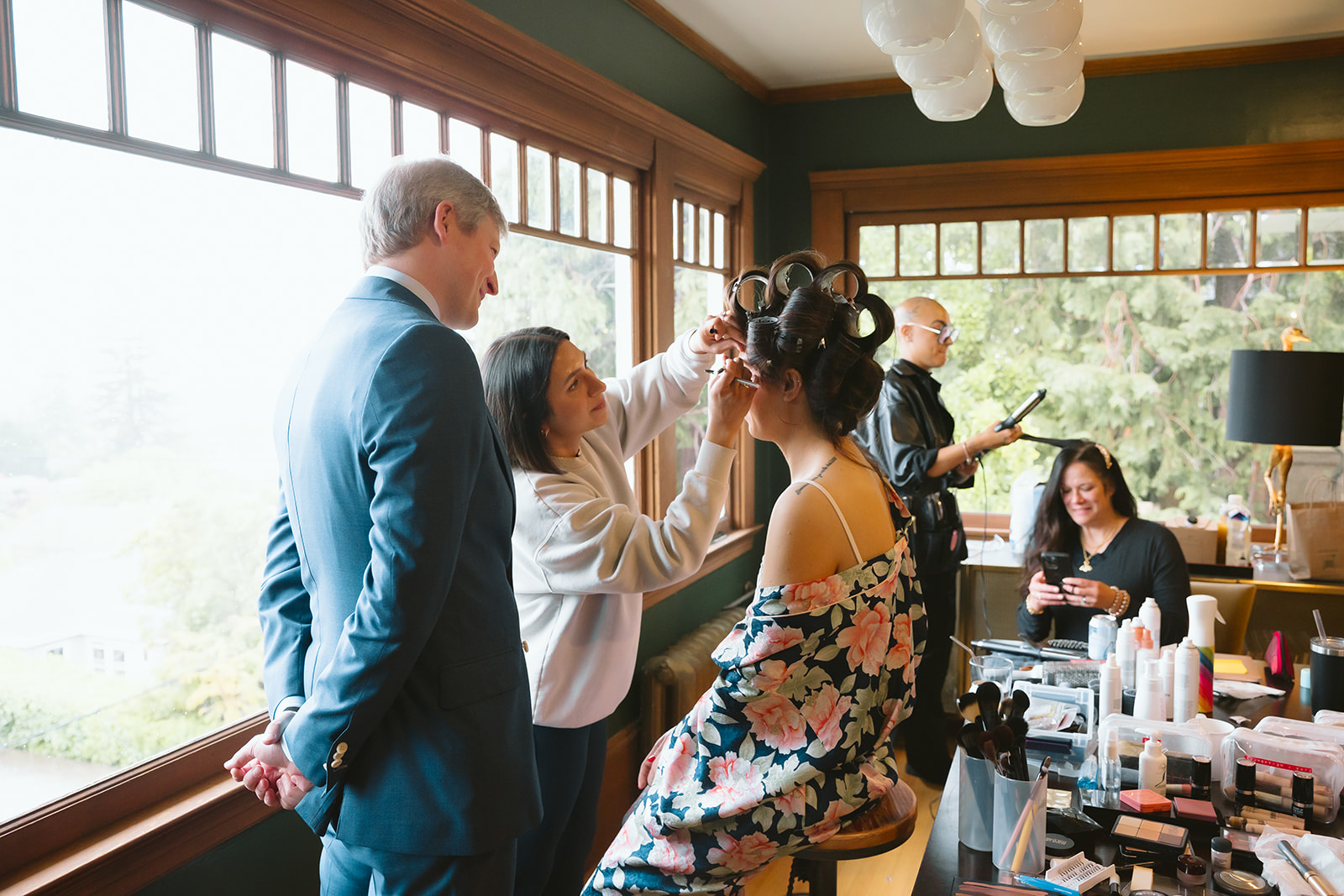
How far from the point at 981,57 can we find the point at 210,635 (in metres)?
2.05

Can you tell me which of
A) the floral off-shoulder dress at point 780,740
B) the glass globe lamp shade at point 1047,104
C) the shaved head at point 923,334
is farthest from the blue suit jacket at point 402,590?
the shaved head at point 923,334

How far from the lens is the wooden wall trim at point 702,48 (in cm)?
334

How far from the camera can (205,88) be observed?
170 centimetres

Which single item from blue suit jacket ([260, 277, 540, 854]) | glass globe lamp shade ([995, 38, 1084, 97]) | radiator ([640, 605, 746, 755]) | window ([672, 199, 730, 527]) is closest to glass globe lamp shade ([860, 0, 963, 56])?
glass globe lamp shade ([995, 38, 1084, 97])

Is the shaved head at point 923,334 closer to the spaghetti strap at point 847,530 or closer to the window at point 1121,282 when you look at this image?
the window at point 1121,282

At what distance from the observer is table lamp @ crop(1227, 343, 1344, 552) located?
3584 mm

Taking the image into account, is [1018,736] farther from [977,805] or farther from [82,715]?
[82,715]

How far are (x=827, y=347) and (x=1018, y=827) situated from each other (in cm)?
79

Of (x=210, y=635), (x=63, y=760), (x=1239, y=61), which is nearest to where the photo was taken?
(x=63, y=760)

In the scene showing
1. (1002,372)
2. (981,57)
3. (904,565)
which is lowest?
(904,565)

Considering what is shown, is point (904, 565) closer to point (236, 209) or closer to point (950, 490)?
point (236, 209)

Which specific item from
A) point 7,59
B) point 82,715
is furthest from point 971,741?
point 7,59

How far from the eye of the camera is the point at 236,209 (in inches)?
71.9

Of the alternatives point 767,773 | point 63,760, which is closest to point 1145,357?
point 767,773
